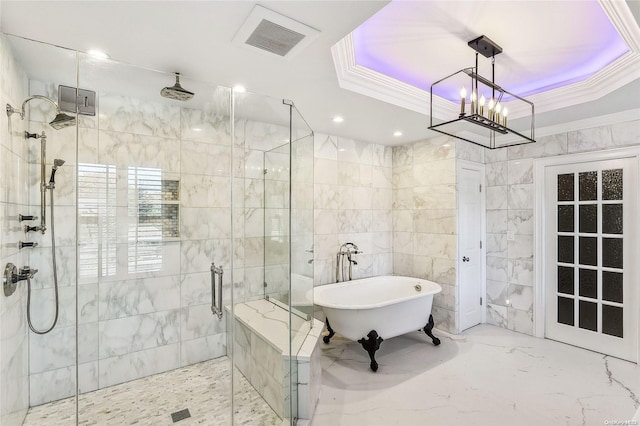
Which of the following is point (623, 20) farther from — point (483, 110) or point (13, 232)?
point (13, 232)

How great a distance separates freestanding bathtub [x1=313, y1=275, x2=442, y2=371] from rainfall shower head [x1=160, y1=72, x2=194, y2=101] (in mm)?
2046

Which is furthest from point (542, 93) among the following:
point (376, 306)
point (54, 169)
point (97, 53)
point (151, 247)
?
point (54, 169)

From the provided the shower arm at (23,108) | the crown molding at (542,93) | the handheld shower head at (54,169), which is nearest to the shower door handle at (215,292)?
the handheld shower head at (54,169)

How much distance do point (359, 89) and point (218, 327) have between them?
7.13 ft

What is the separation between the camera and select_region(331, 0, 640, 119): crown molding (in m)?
1.79

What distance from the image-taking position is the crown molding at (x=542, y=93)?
1.79 m

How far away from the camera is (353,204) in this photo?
390cm

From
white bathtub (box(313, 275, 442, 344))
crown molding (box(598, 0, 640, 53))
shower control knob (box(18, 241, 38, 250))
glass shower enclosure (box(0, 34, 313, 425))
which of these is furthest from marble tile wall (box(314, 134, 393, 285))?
crown molding (box(598, 0, 640, 53))

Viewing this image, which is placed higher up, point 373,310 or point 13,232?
point 13,232

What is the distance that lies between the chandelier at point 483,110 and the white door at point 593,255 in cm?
74

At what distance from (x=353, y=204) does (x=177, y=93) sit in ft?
7.75

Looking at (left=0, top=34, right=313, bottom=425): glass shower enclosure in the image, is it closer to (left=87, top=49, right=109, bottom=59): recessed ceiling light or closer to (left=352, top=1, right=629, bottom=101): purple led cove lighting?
(left=87, top=49, right=109, bottom=59): recessed ceiling light

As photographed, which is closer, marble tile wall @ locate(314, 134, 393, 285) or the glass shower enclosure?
the glass shower enclosure

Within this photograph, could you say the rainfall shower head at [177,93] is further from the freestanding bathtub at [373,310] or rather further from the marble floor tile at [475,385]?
the marble floor tile at [475,385]
